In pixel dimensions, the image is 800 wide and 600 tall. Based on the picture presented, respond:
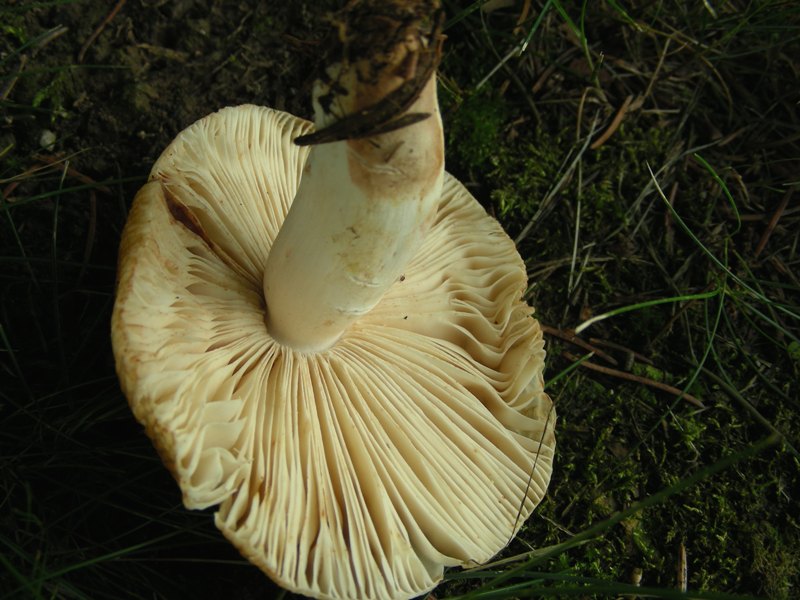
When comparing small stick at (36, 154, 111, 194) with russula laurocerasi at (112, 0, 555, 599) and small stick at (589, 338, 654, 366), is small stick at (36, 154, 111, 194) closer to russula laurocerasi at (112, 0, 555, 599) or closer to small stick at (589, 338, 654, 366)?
russula laurocerasi at (112, 0, 555, 599)

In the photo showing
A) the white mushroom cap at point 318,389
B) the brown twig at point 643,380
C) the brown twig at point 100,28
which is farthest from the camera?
the brown twig at point 643,380

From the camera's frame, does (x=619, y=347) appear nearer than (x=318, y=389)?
No

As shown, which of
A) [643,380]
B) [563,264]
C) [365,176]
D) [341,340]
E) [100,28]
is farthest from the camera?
[563,264]

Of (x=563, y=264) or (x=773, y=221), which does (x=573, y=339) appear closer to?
(x=563, y=264)

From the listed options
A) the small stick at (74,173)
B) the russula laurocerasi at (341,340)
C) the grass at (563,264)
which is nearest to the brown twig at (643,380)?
the grass at (563,264)

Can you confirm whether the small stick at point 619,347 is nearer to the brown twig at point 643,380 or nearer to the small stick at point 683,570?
the brown twig at point 643,380

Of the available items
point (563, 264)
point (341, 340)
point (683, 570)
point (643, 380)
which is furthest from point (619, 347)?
point (341, 340)
